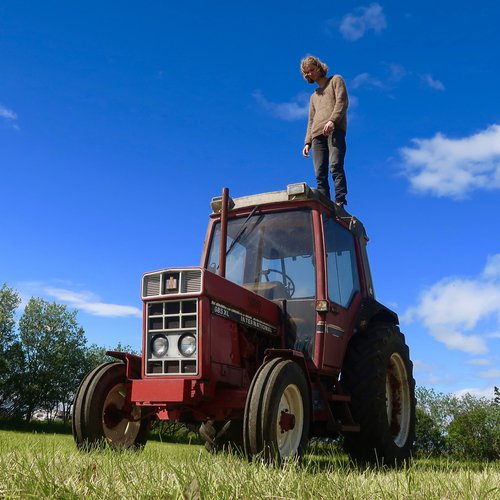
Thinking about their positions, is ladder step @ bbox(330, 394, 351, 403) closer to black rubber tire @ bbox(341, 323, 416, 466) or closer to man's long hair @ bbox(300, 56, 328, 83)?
black rubber tire @ bbox(341, 323, 416, 466)

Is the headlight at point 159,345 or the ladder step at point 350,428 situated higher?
the headlight at point 159,345

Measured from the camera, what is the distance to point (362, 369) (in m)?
6.04

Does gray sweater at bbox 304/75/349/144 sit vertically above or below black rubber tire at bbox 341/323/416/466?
above

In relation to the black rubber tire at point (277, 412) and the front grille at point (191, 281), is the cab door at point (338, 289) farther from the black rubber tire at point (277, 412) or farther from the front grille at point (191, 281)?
the front grille at point (191, 281)

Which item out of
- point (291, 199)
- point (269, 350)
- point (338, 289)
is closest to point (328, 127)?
point (291, 199)

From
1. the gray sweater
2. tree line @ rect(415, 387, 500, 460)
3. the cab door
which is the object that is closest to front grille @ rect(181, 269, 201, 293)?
the cab door

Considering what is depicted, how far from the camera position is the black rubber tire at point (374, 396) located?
5926mm

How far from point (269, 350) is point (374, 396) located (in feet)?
5.13

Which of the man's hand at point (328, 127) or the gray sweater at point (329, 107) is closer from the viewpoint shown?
the man's hand at point (328, 127)

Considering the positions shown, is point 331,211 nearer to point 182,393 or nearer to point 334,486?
point 182,393

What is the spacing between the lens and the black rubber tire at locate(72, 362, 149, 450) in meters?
5.14

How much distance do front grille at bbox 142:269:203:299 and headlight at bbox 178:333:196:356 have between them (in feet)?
1.16

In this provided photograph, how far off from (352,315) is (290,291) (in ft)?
2.72

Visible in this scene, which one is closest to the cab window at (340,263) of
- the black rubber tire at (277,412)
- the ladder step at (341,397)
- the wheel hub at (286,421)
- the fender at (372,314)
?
the fender at (372,314)
